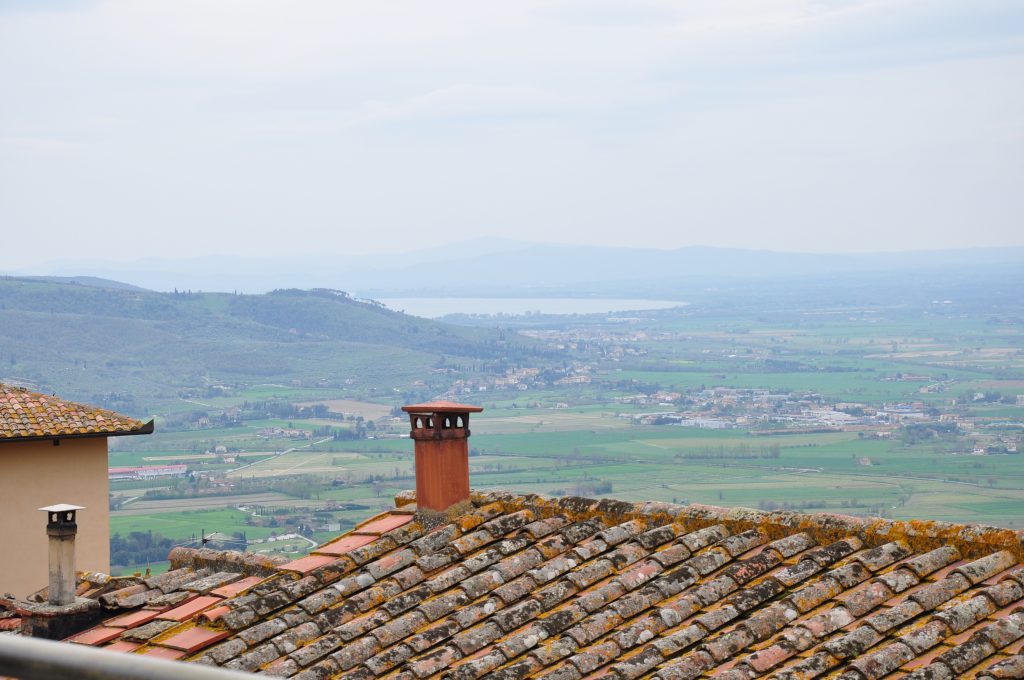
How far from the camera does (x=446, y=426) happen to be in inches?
375

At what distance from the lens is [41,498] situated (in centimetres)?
1560

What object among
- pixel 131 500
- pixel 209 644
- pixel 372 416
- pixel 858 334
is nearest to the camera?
pixel 209 644

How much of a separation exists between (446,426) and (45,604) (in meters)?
2.93

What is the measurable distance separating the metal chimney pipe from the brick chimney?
2.37 m

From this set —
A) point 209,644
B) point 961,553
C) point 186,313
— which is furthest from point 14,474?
point 186,313

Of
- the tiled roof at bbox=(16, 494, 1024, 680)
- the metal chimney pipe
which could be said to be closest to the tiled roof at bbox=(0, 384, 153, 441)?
the metal chimney pipe

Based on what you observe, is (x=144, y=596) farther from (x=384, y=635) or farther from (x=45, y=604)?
(x=384, y=635)

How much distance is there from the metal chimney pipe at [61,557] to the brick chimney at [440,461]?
237 cm

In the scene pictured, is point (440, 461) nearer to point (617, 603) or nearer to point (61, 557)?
point (617, 603)

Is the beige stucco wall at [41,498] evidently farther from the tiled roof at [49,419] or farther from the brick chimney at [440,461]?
the brick chimney at [440,461]

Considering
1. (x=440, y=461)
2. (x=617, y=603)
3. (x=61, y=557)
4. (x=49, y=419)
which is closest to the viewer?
(x=617, y=603)

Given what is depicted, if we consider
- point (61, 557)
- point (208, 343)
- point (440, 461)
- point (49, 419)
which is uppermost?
point (440, 461)

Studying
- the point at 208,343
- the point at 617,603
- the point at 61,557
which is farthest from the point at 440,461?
the point at 208,343

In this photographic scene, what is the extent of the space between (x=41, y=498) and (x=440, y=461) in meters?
7.81
